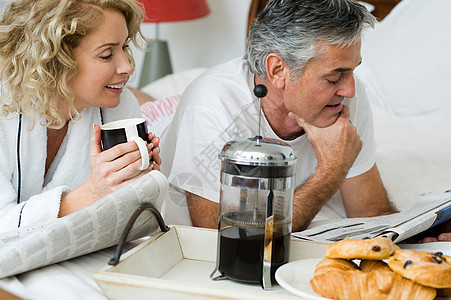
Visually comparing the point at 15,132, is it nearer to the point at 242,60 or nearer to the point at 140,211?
the point at 140,211

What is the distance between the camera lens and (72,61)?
1.15 metres

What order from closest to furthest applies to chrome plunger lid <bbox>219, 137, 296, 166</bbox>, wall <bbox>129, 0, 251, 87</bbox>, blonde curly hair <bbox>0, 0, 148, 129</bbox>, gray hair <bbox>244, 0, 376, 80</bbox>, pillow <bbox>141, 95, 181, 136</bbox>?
chrome plunger lid <bbox>219, 137, 296, 166</bbox> < blonde curly hair <bbox>0, 0, 148, 129</bbox> < gray hair <bbox>244, 0, 376, 80</bbox> < pillow <bbox>141, 95, 181, 136</bbox> < wall <bbox>129, 0, 251, 87</bbox>

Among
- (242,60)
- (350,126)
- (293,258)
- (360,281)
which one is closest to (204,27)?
(242,60)

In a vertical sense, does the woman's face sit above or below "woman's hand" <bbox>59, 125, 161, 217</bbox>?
above

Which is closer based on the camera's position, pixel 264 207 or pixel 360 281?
pixel 360 281

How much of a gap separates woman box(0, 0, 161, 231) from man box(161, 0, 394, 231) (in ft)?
0.72

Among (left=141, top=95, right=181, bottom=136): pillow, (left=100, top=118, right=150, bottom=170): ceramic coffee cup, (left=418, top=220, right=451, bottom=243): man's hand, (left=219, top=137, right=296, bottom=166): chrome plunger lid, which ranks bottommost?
(left=418, top=220, right=451, bottom=243): man's hand

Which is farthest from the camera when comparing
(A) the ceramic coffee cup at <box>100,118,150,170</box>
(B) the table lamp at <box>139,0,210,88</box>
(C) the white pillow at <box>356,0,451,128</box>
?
(B) the table lamp at <box>139,0,210,88</box>

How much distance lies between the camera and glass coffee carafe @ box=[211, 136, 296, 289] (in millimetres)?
797

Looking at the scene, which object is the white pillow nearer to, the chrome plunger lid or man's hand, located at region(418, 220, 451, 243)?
man's hand, located at region(418, 220, 451, 243)

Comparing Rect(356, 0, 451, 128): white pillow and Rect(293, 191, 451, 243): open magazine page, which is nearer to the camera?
Rect(293, 191, 451, 243): open magazine page

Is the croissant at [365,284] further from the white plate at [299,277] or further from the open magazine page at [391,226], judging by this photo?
the open magazine page at [391,226]

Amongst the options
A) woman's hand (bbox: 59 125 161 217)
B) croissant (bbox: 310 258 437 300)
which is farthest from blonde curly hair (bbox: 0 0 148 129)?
croissant (bbox: 310 258 437 300)

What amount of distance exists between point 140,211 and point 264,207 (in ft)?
0.59
